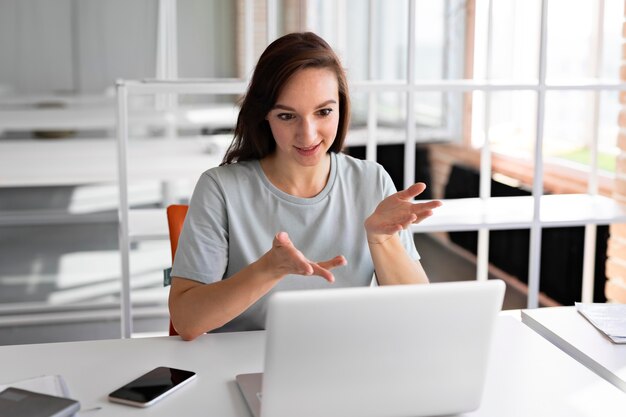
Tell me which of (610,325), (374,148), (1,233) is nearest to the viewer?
(610,325)

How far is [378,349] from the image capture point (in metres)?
1.20

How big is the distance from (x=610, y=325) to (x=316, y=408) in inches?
31.2

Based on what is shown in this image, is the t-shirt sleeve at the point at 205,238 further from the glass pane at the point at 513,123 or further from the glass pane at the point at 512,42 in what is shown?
the glass pane at the point at 513,123

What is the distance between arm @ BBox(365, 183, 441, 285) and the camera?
1716 millimetres

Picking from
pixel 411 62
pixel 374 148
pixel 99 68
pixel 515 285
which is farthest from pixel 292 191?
pixel 515 285

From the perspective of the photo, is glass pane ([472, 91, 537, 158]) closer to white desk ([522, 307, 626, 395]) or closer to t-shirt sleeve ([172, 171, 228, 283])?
white desk ([522, 307, 626, 395])

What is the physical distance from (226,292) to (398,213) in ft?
1.25

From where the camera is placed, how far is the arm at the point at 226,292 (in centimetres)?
153

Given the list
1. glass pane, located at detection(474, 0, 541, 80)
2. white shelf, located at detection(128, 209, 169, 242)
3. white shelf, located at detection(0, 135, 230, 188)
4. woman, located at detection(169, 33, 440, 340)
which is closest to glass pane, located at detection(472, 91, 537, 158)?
glass pane, located at detection(474, 0, 541, 80)

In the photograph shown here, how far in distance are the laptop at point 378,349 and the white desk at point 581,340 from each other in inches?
14.3

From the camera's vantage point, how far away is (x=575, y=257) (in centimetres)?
365

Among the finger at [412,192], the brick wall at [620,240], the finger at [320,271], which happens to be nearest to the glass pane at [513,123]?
the brick wall at [620,240]

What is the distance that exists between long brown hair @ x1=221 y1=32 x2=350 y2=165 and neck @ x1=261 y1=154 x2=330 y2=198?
6 centimetres

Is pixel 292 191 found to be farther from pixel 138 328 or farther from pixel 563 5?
pixel 563 5
